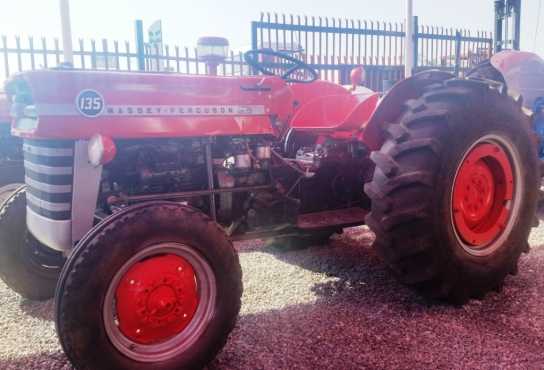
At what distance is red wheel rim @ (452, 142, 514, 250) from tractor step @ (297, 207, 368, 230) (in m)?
0.66

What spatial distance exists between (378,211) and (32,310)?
7.31 feet

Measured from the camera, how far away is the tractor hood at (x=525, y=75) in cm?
631

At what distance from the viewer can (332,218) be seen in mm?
3268

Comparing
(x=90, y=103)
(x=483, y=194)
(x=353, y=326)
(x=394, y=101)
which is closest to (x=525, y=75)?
(x=483, y=194)

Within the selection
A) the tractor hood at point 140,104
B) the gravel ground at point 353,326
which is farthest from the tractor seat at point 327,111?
the gravel ground at point 353,326

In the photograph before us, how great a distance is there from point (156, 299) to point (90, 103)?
0.97m

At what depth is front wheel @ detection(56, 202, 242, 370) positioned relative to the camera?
193cm

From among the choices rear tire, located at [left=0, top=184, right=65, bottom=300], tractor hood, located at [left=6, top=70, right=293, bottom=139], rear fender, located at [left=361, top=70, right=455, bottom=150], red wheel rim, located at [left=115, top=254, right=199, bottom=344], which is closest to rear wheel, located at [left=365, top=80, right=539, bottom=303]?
rear fender, located at [left=361, top=70, right=455, bottom=150]

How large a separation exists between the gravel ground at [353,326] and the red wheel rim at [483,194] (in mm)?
429

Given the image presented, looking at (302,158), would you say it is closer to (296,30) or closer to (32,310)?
(32,310)

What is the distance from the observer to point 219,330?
2.22 metres

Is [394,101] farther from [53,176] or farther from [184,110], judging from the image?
[53,176]

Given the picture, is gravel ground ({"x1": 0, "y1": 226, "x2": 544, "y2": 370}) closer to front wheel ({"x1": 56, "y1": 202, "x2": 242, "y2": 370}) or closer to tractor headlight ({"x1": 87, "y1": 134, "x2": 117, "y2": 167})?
front wheel ({"x1": 56, "y1": 202, "x2": 242, "y2": 370})

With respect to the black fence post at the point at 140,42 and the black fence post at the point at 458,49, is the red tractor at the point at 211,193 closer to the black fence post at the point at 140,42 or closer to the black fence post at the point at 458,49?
the black fence post at the point at 140,42
